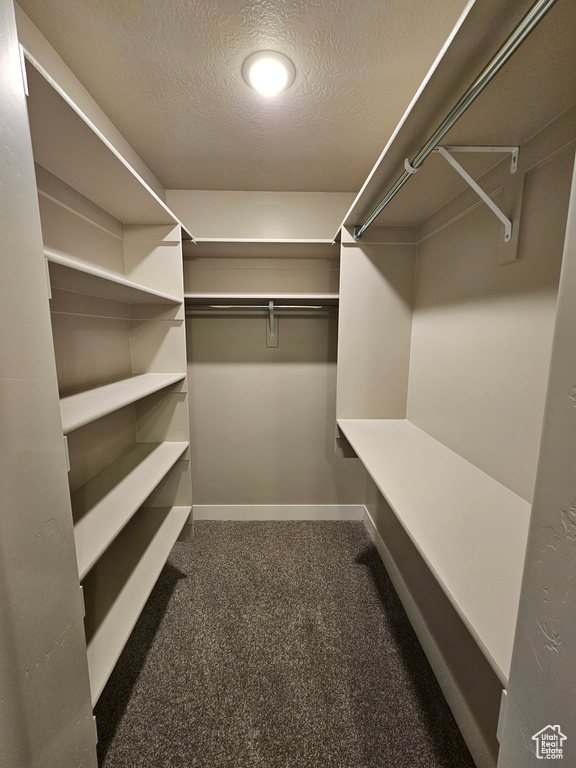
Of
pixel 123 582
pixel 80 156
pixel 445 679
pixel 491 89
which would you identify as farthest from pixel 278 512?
pixel 491 89

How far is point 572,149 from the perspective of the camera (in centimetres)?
74

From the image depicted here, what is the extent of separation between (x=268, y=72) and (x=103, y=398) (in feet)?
4.51

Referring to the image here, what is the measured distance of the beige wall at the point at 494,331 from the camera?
83cm

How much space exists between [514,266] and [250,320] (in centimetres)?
155

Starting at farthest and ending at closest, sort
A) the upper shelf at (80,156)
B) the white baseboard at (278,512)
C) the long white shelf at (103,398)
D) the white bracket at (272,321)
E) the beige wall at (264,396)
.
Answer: the white baseboard at (278,512), the beige wall at (264,396), the white bracket at (272,321), the long white shelf at (103,398), the upper shelf at (80,156)

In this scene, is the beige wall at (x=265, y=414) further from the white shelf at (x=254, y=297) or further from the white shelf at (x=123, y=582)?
the white shelf at (x=123, y=582)

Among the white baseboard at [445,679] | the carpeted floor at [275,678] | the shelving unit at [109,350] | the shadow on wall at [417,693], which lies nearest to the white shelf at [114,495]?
the shelving unit at [109,350]

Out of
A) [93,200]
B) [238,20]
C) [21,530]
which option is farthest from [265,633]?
[238,20]

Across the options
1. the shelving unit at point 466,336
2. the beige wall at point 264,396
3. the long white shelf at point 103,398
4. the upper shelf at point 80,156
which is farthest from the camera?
the beige wall at point 264,396

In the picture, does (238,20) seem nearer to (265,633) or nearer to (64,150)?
(64,150)

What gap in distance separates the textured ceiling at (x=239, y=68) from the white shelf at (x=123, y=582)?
2.01 metres

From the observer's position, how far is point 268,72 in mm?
1106

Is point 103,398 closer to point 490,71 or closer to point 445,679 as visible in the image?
point 490,71

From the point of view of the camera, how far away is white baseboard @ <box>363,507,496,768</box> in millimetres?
975
